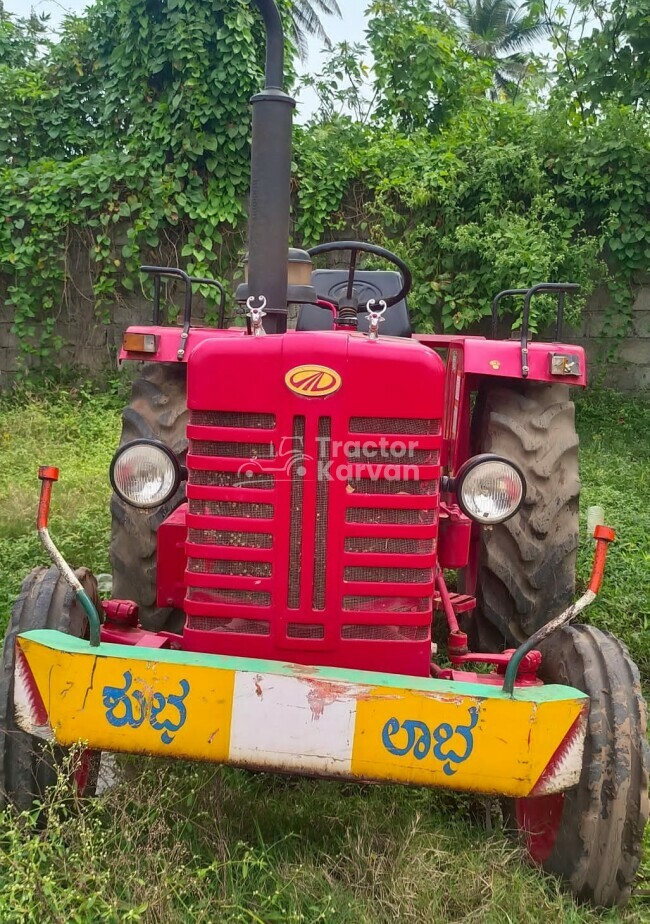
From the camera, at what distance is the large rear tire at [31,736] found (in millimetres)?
2158

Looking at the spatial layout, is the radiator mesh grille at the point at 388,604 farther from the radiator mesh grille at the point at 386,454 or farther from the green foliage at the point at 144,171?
the green foliage at the point at 144,171

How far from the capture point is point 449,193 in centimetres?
746

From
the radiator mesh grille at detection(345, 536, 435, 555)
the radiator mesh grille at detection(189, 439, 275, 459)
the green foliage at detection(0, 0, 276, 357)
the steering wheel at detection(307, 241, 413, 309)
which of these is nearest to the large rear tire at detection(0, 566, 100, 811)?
the radiator mesh grille at detection(189, 439, 275, 459)

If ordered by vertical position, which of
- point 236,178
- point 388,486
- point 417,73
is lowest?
point 388,486

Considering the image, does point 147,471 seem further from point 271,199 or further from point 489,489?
point 489,489

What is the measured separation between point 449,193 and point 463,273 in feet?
2.28

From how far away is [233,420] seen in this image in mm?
2188

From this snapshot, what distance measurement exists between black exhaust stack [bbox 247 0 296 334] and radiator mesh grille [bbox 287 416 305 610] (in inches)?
18.3

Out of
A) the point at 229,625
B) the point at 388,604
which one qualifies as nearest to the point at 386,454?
the point at 388,604

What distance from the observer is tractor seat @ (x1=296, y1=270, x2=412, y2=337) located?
3.68 metres

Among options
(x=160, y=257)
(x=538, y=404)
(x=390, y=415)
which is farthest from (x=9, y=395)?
(x=390, y=415)

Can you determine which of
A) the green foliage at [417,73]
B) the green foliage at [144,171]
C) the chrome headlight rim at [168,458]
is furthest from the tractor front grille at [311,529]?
the green foliage at [417,73]

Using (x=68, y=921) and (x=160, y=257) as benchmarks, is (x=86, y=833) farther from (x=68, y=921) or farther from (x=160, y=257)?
(x=160, y=257)

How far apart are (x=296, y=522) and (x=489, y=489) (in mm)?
595
